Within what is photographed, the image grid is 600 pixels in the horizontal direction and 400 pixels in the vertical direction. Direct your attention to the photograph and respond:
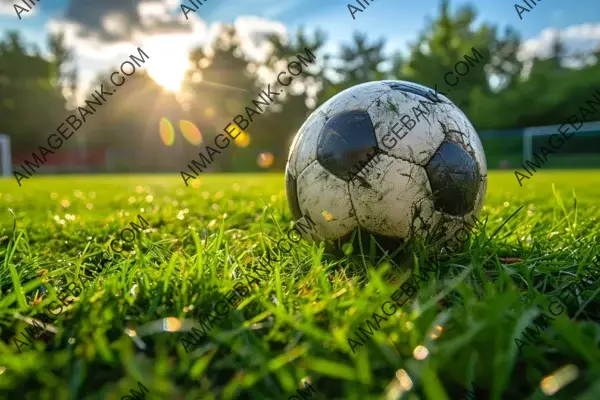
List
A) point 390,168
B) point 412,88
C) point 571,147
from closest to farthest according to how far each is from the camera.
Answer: point 390,168, point 412,88, point 571,147

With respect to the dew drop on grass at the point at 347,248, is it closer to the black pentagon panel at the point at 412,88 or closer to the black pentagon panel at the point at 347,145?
the black pentagon panel at the point at 347,145

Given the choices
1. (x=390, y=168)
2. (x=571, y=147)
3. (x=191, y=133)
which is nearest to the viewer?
(x=390, y=168)

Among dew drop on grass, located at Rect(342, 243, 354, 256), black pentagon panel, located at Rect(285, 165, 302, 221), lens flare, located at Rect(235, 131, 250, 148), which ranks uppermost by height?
black pentagon panel, located at Rect(285, 165, 302, 221)

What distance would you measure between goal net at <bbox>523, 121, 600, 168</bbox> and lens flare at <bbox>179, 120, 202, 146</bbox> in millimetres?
25906

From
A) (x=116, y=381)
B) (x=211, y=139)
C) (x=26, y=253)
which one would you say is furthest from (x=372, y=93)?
(x=211, y=139)

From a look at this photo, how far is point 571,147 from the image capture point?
2558 centimetres

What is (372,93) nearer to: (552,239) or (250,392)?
(552,239)

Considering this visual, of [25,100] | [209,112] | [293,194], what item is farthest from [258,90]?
[293,194]

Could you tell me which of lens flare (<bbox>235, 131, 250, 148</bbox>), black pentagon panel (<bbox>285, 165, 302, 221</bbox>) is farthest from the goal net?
black pentagon panel (<bbox>285, 165, 302, 221</bbox>)

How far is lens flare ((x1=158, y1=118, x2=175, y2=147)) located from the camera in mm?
43375

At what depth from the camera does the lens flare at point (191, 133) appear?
135 ft

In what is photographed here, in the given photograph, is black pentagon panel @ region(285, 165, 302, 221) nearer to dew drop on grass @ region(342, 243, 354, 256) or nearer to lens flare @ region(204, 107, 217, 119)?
dew drop on grass @ region(342, 243, 354, 256)

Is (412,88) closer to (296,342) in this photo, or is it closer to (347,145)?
(347,145)

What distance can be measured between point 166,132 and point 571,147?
105 ft
